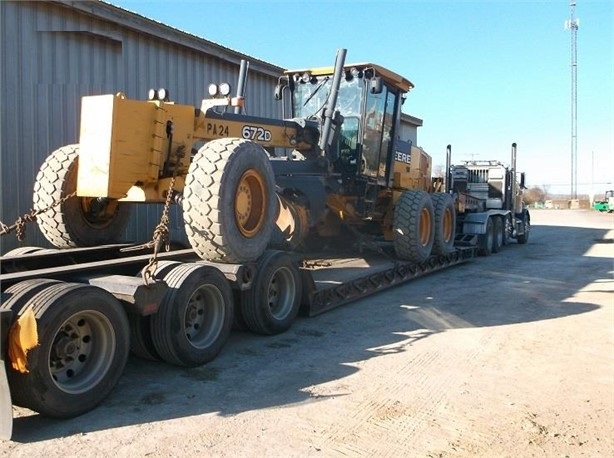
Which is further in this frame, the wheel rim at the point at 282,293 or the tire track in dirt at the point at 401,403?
the wheel rim at the point at 282,293

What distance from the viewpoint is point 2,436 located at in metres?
3.59

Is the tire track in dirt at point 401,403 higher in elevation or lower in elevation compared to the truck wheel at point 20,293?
lower

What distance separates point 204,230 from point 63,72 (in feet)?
16.7

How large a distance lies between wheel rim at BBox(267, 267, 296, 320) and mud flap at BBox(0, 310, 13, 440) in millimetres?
3088

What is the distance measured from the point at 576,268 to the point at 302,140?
7.68 metres

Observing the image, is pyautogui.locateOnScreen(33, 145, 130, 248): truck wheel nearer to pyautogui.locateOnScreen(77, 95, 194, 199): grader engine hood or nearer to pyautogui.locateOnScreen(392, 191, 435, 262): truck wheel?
pyautogui.locateOnScreen(77, 95, 194, 199): grader engine hood

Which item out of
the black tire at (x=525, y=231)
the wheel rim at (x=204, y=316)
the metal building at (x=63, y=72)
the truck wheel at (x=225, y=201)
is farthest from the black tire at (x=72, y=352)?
the black tire at (x=525, y=231)

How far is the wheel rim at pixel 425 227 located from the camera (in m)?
10.1

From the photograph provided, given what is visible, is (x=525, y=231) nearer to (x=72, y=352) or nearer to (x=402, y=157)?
(x=402, y=157)

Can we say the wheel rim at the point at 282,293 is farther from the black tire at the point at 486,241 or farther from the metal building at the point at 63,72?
the black tire at the point at 486,241

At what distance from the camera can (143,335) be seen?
16.0ft

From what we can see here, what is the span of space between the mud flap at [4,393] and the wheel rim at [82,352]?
0.33m

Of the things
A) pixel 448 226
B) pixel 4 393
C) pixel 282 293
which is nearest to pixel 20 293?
pixel 4 393

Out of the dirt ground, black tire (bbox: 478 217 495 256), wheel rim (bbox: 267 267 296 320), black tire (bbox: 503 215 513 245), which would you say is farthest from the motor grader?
black tire (bbox: 503 215 513 245)
